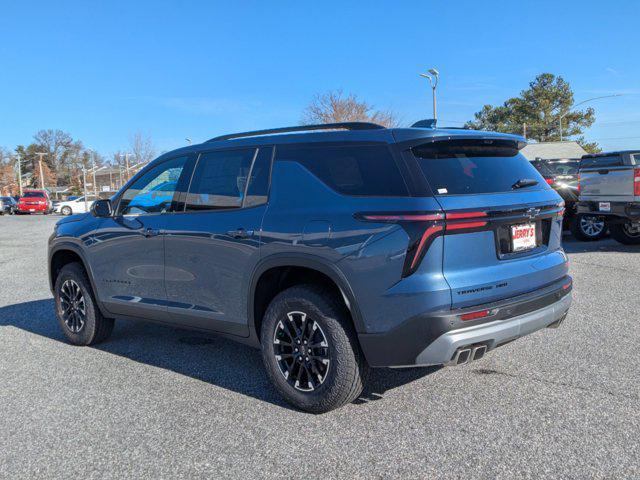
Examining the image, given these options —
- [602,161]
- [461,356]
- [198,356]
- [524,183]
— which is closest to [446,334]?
[461,356]

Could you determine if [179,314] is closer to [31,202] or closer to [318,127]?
[318,127]

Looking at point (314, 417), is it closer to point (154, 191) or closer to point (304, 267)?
point (304, 267)

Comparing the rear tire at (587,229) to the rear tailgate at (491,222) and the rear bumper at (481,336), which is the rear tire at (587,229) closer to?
the rear tailgate at (491,222)

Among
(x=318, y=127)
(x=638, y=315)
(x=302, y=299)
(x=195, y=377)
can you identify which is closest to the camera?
(x=302, y=299)

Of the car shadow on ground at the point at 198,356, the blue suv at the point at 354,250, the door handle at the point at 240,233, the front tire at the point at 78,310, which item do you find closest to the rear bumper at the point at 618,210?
the blue suv at the point at 354,250

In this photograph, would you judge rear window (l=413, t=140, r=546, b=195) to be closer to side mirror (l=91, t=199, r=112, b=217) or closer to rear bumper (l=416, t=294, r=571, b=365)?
rear bumper (l=416, t=294, r=571, b=365)

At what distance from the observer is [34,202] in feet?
149

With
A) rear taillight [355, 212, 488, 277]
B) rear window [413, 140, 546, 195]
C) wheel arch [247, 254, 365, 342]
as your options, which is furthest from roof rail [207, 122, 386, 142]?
wheel arch [247, 254, 365, 342]

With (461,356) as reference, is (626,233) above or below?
below

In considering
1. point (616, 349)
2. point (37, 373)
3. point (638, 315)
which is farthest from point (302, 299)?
point (638, 315)

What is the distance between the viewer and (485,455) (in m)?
3.05

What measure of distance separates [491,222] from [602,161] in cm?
857

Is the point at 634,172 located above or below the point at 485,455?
above

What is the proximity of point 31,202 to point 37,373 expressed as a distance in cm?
4549
